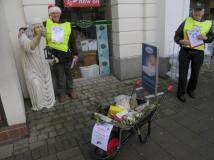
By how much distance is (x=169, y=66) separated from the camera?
5953 millimetres

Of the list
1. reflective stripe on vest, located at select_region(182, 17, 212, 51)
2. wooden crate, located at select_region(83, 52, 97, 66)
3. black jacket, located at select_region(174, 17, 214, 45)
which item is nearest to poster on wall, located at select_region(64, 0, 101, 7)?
wooden crate, located at select_region(83, 52, 97, 66)

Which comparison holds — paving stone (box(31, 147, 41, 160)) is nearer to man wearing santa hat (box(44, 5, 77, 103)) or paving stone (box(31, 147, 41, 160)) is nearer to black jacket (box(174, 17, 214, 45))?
man wearing santa hat (box(44, 5, 77, 103))

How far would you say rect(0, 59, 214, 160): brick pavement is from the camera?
2979 mm

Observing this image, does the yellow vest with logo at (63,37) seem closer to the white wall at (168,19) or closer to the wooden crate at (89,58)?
the wooden crate at (89,58)

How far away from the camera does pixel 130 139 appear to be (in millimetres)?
3291

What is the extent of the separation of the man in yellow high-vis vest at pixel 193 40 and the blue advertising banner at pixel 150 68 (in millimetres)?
734

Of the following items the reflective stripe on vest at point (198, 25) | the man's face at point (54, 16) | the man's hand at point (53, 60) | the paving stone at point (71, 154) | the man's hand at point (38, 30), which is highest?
the man's face at point (54, 16)

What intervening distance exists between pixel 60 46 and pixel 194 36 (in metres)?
2.72

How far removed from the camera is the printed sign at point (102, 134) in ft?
8.38

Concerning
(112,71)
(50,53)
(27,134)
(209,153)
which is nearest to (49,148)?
(27,134)

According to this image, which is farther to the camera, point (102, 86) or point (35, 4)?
point (102, 86)

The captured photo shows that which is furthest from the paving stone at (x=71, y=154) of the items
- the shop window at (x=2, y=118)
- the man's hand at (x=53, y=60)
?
the man's hand at (x=53, y=60)

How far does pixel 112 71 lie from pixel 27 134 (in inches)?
135

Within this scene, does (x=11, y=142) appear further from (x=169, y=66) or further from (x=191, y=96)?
(x=169, y=66)
